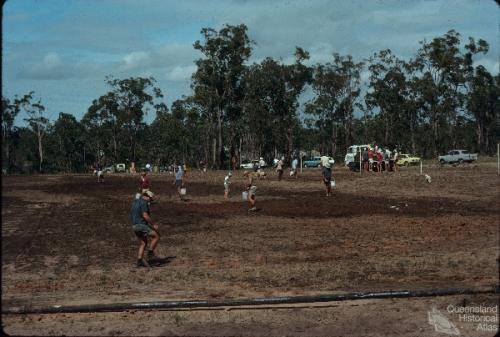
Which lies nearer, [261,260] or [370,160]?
[261,260]

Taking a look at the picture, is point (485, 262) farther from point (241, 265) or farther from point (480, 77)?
point (480, 77)

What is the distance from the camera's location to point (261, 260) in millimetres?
14156

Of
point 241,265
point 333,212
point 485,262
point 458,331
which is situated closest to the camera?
point 458,331

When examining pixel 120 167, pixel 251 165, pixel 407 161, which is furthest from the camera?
pixel 120 167

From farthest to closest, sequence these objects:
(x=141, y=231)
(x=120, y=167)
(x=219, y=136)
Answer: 1. (x=120, y=167)
2. (x=219, y=136)
3. (x=141, y=231)

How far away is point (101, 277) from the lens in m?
12.4

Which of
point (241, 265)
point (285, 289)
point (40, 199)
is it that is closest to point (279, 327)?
point (285, 289)

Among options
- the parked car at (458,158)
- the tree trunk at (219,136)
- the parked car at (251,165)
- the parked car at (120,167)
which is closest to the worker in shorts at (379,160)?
the parked car at (251,165)

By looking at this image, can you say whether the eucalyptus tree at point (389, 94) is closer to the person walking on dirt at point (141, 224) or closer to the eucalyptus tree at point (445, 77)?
the eucalyptus tree at point (445, 77)

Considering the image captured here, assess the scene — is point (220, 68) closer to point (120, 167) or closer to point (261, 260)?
point (120, 167)

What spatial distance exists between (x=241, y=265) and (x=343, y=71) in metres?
67.1

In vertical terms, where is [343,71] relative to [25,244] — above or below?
above

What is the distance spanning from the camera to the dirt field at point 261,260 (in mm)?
8938

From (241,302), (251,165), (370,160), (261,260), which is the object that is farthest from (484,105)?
(241,302)
